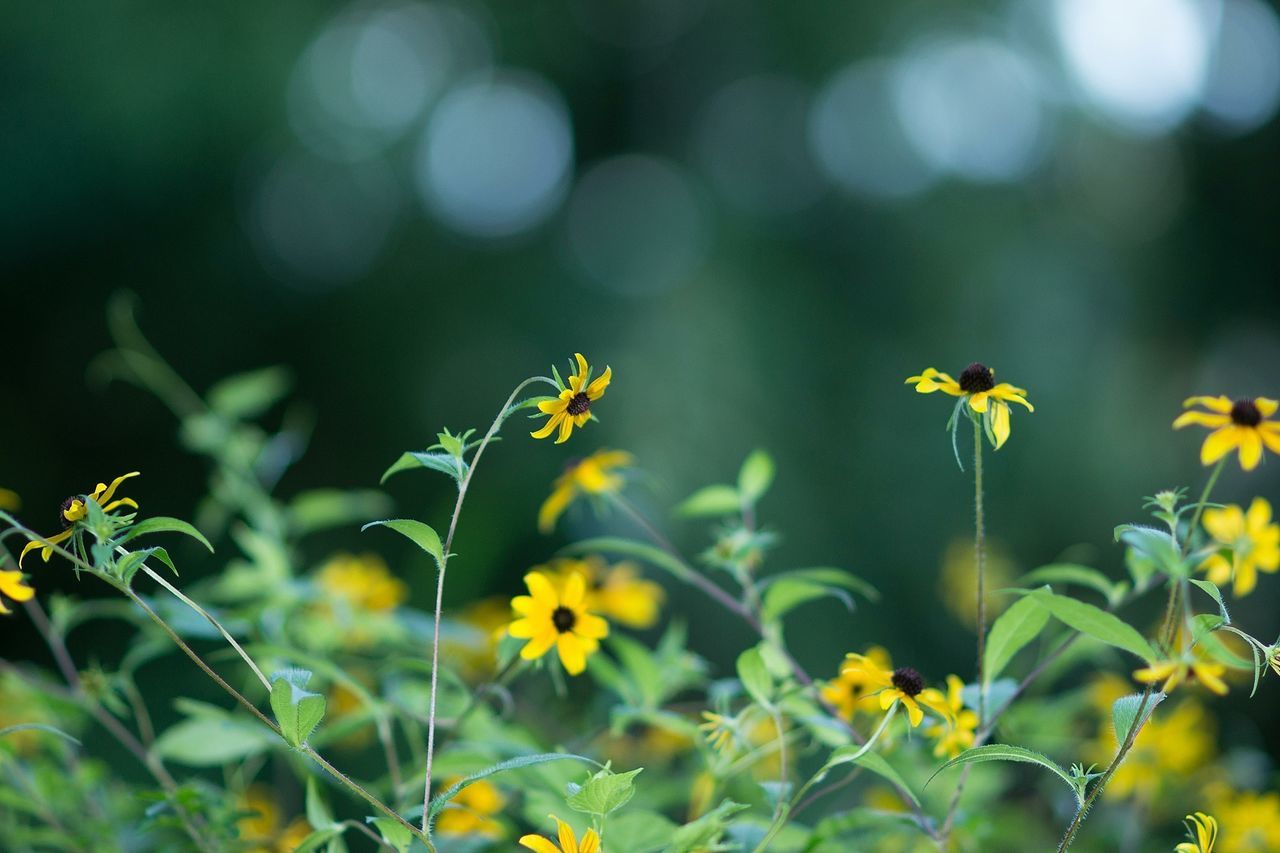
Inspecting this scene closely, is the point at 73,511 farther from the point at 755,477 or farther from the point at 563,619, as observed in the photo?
the point at 755,477

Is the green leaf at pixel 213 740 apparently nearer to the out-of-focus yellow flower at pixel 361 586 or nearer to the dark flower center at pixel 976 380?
the out-of-focus yellow flower at pixel 361 586

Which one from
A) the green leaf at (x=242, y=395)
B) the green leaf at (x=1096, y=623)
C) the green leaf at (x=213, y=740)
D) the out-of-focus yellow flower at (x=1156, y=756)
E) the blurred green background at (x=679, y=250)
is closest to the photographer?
the green leaf at (x=1096, y=623)

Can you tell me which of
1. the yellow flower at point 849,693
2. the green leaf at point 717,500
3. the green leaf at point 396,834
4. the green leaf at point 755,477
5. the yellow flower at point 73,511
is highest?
the yellow flower at point 73,511

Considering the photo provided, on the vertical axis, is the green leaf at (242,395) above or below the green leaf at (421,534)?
below

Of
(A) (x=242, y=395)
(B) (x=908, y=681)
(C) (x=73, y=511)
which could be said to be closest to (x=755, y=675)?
(B) (x=908, y=681)

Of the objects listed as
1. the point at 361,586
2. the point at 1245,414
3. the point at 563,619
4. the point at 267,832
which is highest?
the point at 1245,414

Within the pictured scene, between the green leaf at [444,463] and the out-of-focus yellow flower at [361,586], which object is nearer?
the green leaf at [444,463]

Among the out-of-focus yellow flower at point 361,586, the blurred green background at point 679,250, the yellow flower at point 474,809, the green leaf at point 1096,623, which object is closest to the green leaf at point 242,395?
the out-of-focus yellow flower at point 361,586

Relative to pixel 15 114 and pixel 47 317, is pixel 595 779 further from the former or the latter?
pixel 47 317
